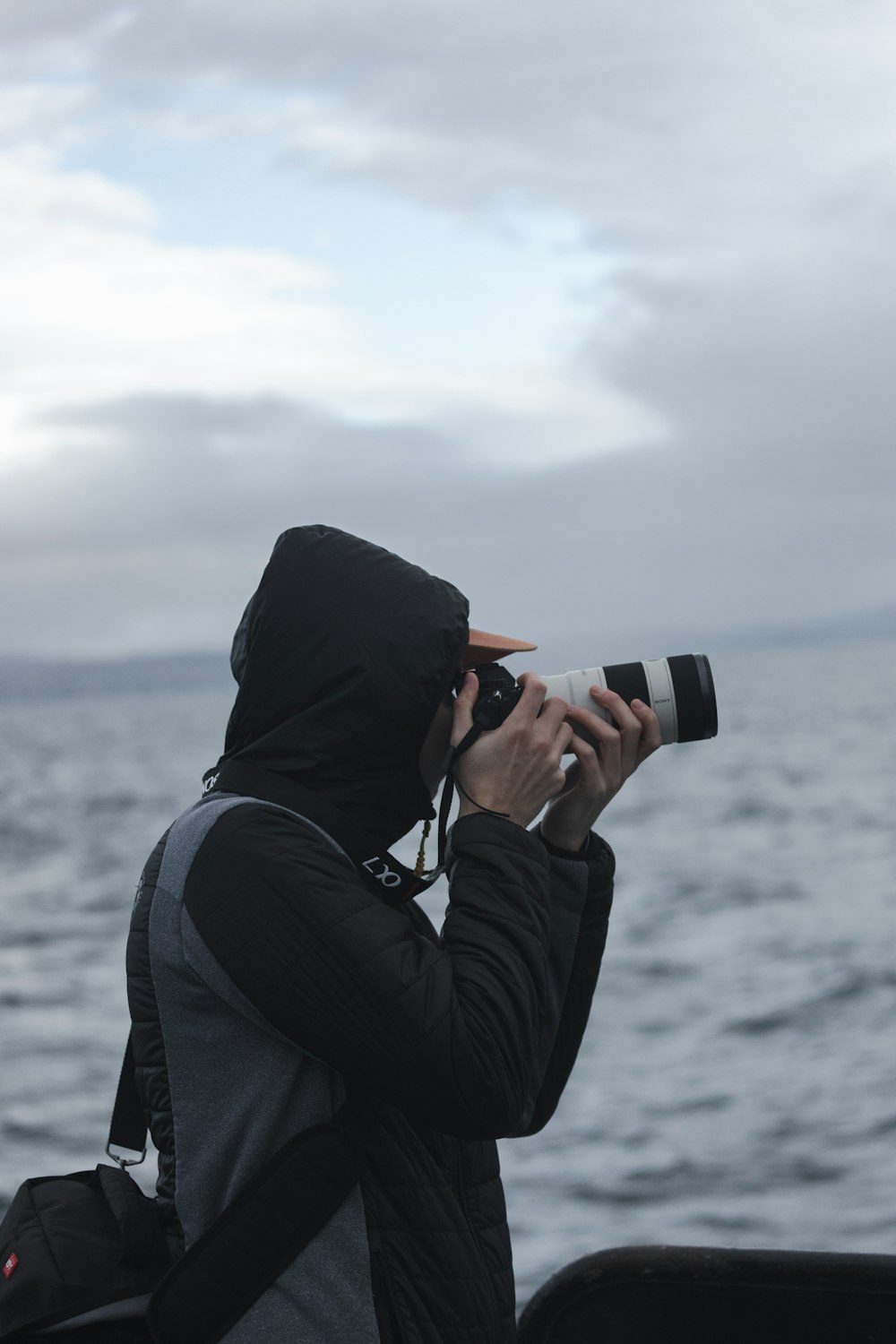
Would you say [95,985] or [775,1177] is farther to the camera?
[95,985]

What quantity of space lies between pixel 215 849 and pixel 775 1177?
292 inches

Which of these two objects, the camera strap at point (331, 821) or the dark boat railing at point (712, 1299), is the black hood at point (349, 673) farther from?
the dark boat railing at point (712, 1299)

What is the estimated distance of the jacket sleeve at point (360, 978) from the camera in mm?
1285

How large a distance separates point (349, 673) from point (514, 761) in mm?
214

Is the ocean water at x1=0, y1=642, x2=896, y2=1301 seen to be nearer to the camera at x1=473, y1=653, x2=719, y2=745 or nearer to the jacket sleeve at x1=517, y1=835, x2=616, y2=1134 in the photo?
the jacket sleeve at x1=517, y1=835, x2=616, y2=1134

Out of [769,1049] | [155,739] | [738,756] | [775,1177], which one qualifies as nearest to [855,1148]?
[775,1177]

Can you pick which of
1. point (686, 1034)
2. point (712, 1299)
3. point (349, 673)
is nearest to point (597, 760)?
point (349, 673)

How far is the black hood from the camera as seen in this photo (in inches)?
57.0

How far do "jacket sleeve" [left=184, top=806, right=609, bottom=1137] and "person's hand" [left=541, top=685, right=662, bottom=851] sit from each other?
1.11 ft

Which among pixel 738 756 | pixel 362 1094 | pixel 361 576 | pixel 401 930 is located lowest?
pixel 738 756

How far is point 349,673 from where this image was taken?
144 cm

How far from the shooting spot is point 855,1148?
8398 millimetres

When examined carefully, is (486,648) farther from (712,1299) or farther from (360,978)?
(712,1299)

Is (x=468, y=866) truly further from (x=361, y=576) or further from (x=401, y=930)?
(x=361, y=576)
